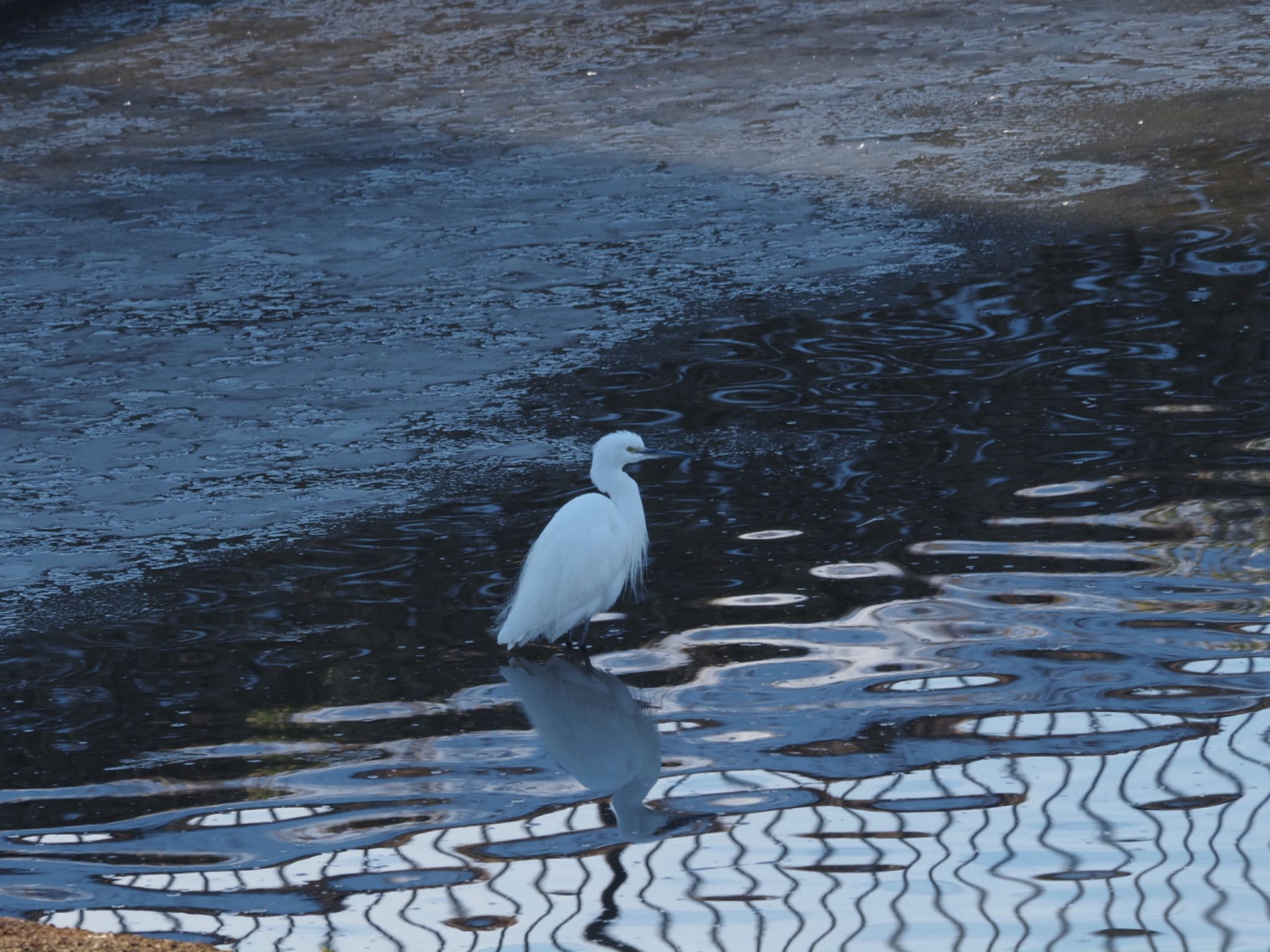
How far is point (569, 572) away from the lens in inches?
183

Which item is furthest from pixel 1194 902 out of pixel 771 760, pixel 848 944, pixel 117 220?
pixel 117 220

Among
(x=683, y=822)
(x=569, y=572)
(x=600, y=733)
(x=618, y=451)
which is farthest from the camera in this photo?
(x=618, y=451)

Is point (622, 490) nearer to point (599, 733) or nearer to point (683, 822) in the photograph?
point (599, 733)

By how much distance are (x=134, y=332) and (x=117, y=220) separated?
6.53 feet

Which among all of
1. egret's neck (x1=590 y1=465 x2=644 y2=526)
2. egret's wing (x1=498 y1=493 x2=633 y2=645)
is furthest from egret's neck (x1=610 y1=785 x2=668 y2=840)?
egret's neck (x1=590 y1=465 x2=644 y2=526)

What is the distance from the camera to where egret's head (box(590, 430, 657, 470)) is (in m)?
4.82

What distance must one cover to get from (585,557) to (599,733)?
1.77ft

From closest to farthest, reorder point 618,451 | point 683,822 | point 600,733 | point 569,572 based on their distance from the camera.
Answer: point 683,822, point 600,733, point 569,572, point 618,451

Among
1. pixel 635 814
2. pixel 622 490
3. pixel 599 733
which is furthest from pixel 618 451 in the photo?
pixel 635 814

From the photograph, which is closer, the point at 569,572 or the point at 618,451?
the point at 569,572

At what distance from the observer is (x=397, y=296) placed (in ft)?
25.7

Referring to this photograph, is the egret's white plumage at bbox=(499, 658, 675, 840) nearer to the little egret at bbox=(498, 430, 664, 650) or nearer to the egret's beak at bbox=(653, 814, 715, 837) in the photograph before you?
the egret's beak at bbox=(653, 814, 715, 837)

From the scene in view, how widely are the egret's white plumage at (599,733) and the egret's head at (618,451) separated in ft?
1.96

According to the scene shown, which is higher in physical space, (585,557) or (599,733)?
(585,557)
